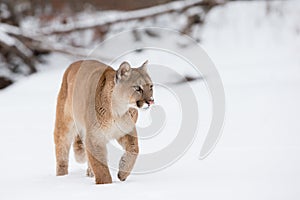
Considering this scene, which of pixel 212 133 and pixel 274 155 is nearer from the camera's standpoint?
pixel 274 155

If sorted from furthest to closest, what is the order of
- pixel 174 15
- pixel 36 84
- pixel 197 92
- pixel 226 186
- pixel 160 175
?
1. pixel 174 15
2. pixel 36 84
3. pixel 197 92
4. pixel 160 175
5. pixel 226 186

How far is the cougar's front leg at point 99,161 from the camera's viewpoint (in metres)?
4.32

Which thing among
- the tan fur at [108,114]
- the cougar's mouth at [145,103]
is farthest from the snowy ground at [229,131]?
the cougar's mouth at [145,103]

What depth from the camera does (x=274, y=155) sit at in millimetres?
4871

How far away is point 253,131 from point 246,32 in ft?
20.3

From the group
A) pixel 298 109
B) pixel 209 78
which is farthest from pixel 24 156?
pixel 209 78

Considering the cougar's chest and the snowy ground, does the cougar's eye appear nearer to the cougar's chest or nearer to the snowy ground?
the cougar's chest

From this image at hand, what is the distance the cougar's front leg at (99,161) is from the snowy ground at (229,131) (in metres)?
0.09

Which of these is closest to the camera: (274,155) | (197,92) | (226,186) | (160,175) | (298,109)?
(226,186)

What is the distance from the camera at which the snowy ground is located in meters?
3.91

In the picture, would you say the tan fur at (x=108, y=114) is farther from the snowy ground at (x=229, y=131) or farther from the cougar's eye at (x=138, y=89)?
the snowy ground at (x=229, y=131)

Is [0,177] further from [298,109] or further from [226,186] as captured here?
[298,109]

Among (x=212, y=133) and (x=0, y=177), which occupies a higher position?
(x=212, y=133)

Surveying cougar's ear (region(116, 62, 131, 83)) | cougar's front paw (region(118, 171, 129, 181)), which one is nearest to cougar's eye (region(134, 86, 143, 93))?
cougar's ear (region(116, 62, 131, 83))
